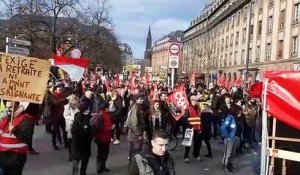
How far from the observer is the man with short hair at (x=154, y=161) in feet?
14.8

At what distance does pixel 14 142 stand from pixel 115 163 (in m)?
4.84

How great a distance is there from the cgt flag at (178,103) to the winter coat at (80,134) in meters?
4.71

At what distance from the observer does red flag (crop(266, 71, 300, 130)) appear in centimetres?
593

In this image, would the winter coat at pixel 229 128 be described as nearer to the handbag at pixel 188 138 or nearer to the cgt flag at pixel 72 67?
the handbag at pixel 188 138

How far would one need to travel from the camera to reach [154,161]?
452 centimetres

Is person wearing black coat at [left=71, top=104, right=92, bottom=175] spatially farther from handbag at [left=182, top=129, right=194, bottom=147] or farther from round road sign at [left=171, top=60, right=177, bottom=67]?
round road sign at [left=171, top=60, right=177, bottom=67]

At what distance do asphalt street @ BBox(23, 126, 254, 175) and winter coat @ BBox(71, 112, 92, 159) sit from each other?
108cm

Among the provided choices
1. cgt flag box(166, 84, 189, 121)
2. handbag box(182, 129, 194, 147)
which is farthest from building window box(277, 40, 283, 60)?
handbag box(182, 129, 194, 147)

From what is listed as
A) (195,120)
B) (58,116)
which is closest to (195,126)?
(195,120)

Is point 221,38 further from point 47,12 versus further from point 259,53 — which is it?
point 47,12

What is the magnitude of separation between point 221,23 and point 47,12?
40475mm

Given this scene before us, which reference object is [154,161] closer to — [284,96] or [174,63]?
[284,96]

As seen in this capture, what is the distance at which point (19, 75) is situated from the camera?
7.80m

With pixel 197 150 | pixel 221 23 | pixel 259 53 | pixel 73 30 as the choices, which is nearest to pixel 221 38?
pixel 221 23
